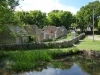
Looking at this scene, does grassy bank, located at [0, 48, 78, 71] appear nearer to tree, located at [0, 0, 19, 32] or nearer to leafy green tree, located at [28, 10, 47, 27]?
tree, located at [0, 0, 19, 32]

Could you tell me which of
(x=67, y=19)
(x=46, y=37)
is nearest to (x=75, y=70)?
(x=46, y=37)

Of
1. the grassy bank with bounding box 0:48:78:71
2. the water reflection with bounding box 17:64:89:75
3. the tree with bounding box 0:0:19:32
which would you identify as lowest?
the water reflection with bounding box 17:64:89:75

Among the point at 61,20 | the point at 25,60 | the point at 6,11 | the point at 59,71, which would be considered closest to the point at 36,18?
the point at 61,20

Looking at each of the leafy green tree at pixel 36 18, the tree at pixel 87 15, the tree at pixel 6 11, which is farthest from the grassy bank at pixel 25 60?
the leafy green tree at pixel 36 18

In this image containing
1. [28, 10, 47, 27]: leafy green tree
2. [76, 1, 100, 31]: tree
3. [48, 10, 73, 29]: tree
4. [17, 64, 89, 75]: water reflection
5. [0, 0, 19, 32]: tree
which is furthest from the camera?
[48, 10, 73, 29]: tree

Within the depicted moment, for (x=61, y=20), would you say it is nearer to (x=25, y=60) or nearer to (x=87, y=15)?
(x=87, y=15)

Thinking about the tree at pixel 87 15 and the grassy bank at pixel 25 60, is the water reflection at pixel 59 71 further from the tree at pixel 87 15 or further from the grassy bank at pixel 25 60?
the tree at pixel 87 15

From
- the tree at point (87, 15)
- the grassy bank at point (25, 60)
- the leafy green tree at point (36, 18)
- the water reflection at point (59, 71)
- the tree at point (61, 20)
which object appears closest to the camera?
the water reflection at point (59, 71)

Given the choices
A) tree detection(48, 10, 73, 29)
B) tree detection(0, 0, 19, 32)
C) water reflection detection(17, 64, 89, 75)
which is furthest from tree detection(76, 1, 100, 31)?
water reflection detection(17, 64, 89, 75)

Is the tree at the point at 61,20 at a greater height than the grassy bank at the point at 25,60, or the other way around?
the tree at the point at 61,20

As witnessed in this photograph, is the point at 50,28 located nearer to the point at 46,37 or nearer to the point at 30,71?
the point at 46,37

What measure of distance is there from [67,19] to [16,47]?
325 feet

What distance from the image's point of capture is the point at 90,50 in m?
34.2

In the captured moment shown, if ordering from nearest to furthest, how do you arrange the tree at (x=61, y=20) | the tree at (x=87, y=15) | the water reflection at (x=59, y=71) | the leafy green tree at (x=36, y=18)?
the water reflection at (x=59, y=71) < the tree at (x=87, y=15) < the leafy green tree at (x=36, y=18) < the tree at (x=61, y=20)
